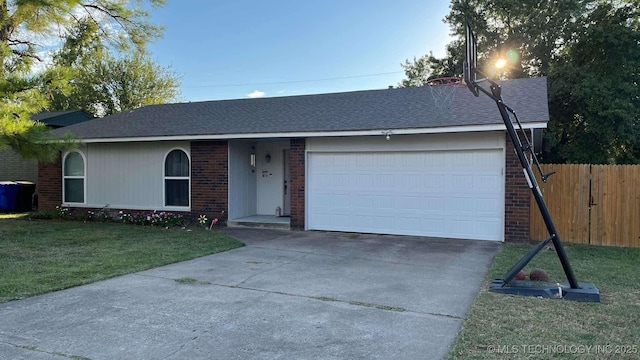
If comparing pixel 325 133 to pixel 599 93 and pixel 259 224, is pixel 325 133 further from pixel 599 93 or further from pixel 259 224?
pixel 599 93

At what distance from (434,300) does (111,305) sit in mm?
3657

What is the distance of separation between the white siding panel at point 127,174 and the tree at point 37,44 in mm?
3104

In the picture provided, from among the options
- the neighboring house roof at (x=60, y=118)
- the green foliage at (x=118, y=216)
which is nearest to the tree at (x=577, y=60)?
the green foliage at (x=118, y=216)

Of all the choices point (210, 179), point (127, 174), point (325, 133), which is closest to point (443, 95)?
point (325, 133)

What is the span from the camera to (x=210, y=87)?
1538 inches

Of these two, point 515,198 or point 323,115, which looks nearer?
point 515,198

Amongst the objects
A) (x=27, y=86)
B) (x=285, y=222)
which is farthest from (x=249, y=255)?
(x=27, y=86)

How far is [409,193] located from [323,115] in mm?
3121

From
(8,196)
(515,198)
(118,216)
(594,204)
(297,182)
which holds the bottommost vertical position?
(118,216)

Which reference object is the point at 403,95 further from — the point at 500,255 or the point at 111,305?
the point at 111,305

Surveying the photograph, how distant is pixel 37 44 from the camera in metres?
14.0

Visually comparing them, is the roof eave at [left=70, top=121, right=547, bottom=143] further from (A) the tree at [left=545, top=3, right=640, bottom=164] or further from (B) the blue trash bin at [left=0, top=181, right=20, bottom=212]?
(A) the tree at [left=545, top=3, right=640, bottom=164]

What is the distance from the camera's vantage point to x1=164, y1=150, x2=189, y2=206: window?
41.9 feet

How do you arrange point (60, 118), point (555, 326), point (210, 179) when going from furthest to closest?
point (60, 118) → point (210, 179) → point (555, 326)
